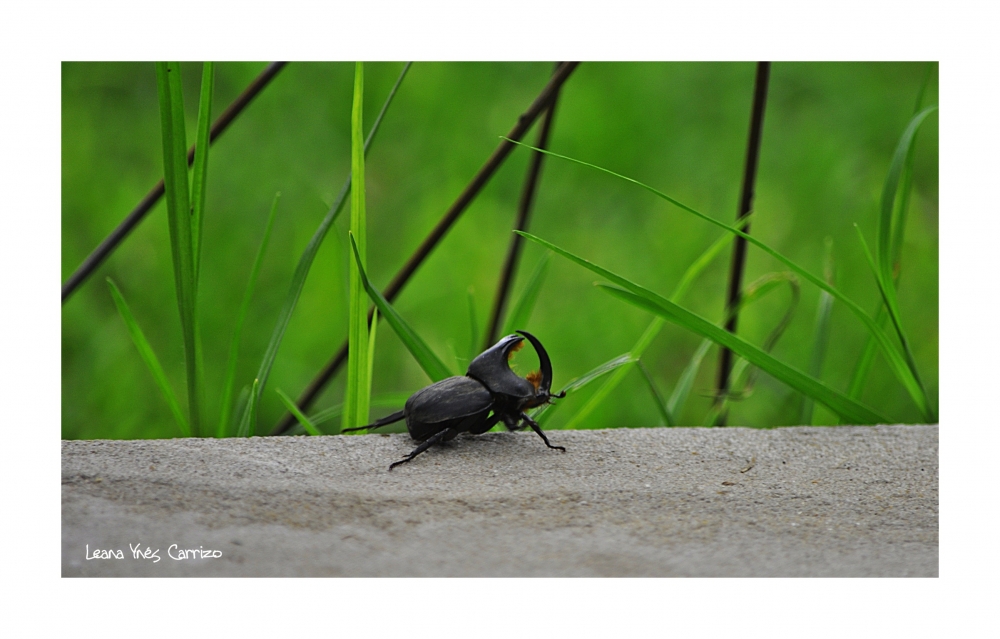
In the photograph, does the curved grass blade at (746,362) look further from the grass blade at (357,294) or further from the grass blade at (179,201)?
the grass blade at (179,201)

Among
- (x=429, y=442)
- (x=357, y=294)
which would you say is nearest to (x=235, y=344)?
(x=357, y=294)

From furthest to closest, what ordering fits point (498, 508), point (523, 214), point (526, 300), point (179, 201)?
point (523, 214)
point (526, 300)
point (179, 201)
point (498, 508)

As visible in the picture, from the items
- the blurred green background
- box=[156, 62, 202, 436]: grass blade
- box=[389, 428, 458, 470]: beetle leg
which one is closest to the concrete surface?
box=[389, 428, 458, 470]: beetle leg

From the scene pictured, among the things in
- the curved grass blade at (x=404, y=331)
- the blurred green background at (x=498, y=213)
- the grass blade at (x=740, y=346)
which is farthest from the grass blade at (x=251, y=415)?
the grass blade at (x=740, y=346)

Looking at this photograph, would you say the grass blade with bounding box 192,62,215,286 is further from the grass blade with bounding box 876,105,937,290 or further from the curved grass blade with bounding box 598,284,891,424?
the grass blade with bounding box 876,105,937,290

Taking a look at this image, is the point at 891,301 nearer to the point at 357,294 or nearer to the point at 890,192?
the point at 890,192

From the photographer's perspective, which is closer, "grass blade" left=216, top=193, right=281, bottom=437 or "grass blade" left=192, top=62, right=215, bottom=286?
"grass blade" left=192, top=62, right=215, bottom=286
